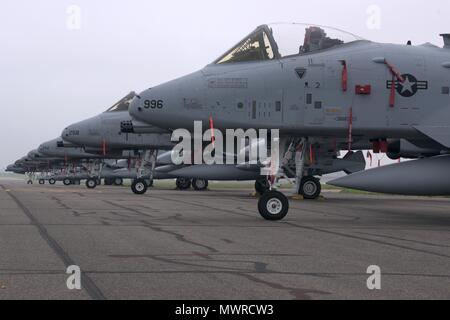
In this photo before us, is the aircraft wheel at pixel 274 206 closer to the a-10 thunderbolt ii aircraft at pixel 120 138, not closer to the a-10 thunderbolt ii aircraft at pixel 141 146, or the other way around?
the a-10 thunderbolt ii aircraft at pixel 141 146

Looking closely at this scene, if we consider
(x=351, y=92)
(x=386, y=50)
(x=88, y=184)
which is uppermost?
(x=386, y=50)

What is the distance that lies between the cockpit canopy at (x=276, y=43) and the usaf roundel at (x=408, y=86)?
146cm

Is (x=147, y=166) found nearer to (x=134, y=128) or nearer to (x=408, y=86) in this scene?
(x=134, y=128)

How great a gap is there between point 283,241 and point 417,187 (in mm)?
3563

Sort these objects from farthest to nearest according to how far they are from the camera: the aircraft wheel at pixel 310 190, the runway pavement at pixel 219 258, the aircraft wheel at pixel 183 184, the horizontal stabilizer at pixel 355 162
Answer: the aircraft wheel at pixel 183 184 → the horizontal stabilizer at pixel 355 162 → the aircraft wheel at pixel 310 190 → the runway pavement at pixel 219 258

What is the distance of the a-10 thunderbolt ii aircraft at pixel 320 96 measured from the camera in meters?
11.4

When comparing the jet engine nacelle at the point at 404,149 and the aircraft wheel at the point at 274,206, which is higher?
the jet engine nacelle at the point at 404,149

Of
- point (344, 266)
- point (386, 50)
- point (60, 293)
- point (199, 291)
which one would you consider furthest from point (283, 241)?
point (386, 50)

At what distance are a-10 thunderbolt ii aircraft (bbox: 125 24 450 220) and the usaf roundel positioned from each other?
0.02m

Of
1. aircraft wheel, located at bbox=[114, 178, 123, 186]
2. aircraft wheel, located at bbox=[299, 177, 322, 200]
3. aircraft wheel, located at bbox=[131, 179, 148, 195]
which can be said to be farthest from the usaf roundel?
aircraft wheel, located at bbox=[114, 178, 123, 186]

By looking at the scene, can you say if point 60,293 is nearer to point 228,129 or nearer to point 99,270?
point 99,270

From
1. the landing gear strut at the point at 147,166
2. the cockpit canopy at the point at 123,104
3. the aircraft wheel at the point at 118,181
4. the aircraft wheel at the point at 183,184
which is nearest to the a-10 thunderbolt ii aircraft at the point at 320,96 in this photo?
the landing gear strut at the point at 147,166

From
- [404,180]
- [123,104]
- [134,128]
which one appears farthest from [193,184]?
[404,180]

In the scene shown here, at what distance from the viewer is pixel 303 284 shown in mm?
5590
